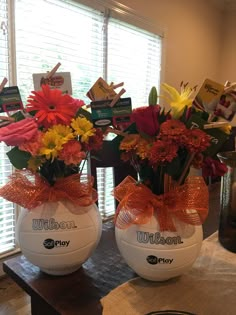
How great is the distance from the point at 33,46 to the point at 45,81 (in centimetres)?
146

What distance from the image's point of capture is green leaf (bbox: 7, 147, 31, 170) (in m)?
0.64

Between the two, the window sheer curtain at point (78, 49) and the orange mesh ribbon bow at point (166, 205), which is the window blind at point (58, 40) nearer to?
the window sheer curtain at point (78, 49)

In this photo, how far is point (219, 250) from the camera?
86 cm

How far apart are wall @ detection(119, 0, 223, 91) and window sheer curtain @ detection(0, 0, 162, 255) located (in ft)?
0.50

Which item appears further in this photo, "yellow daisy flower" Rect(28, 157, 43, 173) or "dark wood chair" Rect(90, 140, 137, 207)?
"dark wood chair" Rect(90, 140, 137, 207)

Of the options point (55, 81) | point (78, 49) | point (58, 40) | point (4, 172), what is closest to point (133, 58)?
point (78, 49)

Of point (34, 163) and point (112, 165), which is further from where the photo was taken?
point (112, 165)

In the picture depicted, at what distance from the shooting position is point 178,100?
63cm

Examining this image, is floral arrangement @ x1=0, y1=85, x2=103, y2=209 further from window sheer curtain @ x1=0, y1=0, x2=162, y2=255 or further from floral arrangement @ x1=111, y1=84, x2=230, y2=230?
window sheer curtain @ x1=0, y1=0, x2=162, y2=255

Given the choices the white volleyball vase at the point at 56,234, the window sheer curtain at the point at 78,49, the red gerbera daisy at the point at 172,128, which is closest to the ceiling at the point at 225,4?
the window sheer curtain at the point at 78,49

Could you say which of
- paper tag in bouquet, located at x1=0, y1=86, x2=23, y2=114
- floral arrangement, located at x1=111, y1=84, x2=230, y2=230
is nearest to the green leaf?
paper tag in bouquet, located at x1=0, y1=86, x2=23, y2=114

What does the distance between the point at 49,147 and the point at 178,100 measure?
0.29 metres

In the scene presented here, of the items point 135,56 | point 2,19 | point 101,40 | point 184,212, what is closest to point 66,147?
point 184,212

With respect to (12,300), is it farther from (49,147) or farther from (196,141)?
(196,141)
